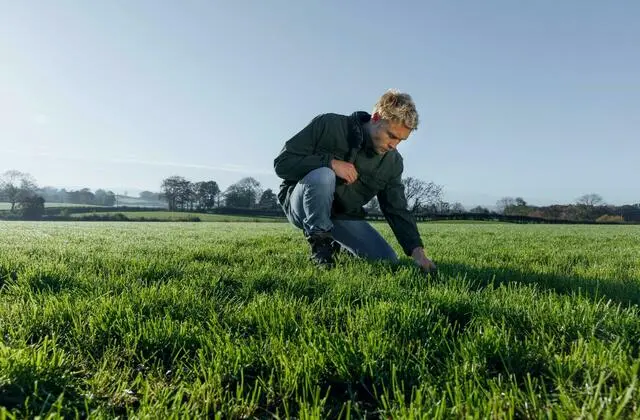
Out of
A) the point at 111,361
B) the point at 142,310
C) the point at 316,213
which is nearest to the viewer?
the point at 111,361

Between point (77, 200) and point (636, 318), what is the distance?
14044cm

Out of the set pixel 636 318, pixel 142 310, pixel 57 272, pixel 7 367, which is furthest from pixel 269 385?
pixel 57 272

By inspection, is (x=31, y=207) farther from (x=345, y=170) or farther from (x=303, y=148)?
(x=345, y=170)

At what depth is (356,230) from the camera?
571 cm

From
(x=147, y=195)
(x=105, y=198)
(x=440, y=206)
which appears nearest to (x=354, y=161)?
(x=440, y=206)

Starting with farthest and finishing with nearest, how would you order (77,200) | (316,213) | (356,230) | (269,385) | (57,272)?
(77,200)
(356,230)
(316,213)
(57,272)
(269,385)

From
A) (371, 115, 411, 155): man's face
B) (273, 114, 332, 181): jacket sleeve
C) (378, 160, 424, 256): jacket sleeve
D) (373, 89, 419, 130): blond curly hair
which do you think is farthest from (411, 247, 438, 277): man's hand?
(273, 114, 332, 181): jacket sleeve

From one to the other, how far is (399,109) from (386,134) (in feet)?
1.01

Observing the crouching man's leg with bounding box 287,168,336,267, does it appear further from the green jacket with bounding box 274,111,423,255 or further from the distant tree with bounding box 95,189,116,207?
the distant tree with bounding box 95,189,116,207

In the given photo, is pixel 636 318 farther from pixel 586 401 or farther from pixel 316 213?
pixel 316 213

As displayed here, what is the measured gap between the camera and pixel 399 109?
4.51 metres

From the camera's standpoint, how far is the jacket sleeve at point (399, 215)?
16.4 feet

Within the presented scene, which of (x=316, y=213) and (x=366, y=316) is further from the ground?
(x=316, y=213)

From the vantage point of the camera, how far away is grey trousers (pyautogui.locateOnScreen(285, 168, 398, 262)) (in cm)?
489
